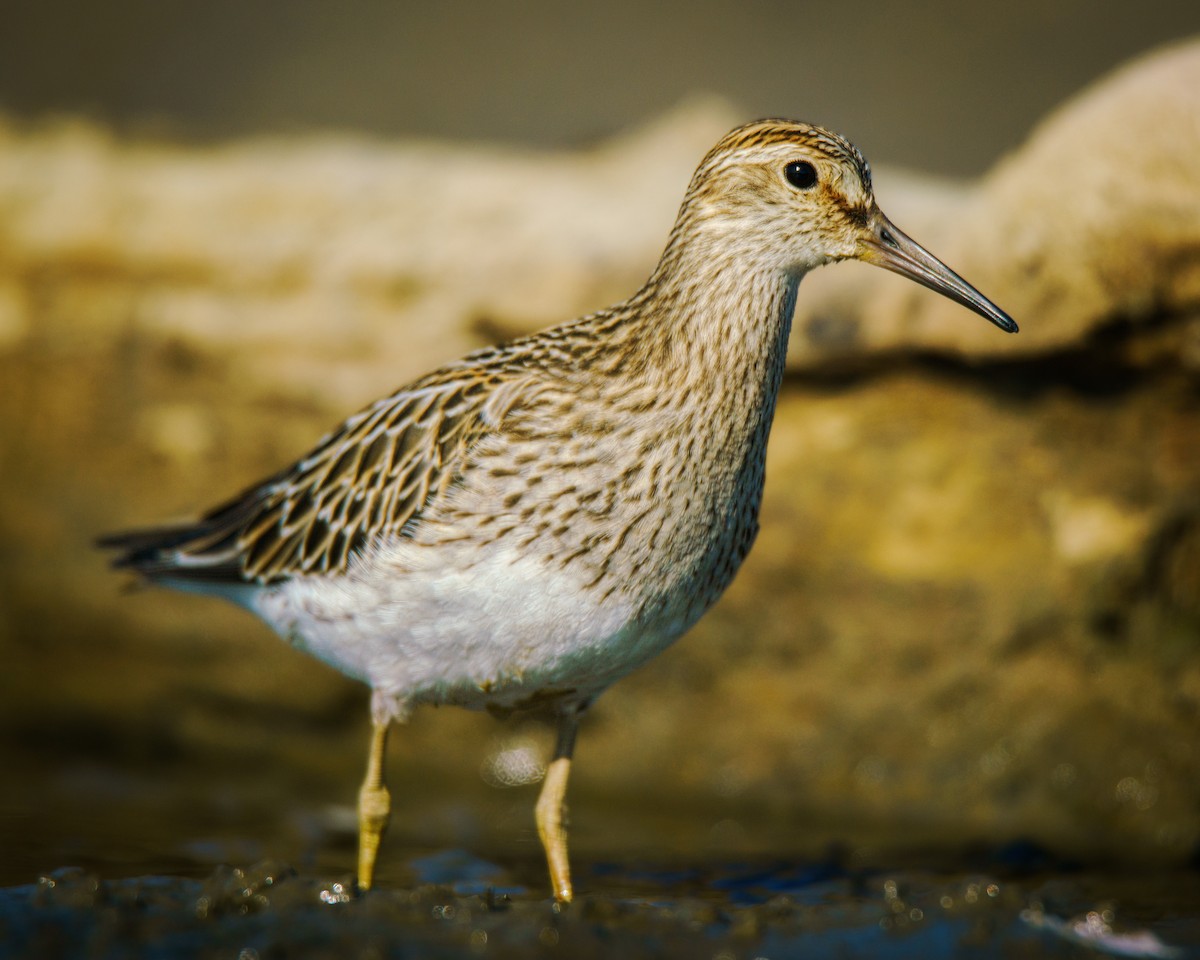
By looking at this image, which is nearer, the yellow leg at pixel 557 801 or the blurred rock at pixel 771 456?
the yellow leg at pixel 557 801

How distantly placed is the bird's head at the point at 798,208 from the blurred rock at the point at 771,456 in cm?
239

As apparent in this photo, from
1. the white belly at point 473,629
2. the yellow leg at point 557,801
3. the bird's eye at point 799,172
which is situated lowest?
the yellow leg at point 557,801

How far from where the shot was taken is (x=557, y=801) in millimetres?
6438

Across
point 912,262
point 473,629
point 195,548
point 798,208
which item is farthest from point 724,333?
point 195,548

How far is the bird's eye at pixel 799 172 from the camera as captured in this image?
5.60 m

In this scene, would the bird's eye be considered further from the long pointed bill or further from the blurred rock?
the blurred rock

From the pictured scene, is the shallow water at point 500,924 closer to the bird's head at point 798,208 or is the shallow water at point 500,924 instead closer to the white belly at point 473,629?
the white belly at point 473,629

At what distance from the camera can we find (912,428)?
8422mm

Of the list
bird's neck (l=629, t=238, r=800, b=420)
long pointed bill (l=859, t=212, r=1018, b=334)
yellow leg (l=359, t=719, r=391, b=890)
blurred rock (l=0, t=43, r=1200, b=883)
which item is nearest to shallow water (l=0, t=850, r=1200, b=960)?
yellow leg (l=359, t=719, r=391, b=890)

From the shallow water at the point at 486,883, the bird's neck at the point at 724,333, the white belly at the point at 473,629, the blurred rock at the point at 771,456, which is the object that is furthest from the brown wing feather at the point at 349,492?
the blurred rock at the point at 771,456

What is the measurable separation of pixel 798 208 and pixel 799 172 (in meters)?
0.14

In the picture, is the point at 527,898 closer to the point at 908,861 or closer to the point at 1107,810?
the point at 908,861

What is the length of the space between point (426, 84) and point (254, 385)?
341 inches

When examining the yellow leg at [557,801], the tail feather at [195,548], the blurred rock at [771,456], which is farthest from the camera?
the blurred rock at [771,456]
